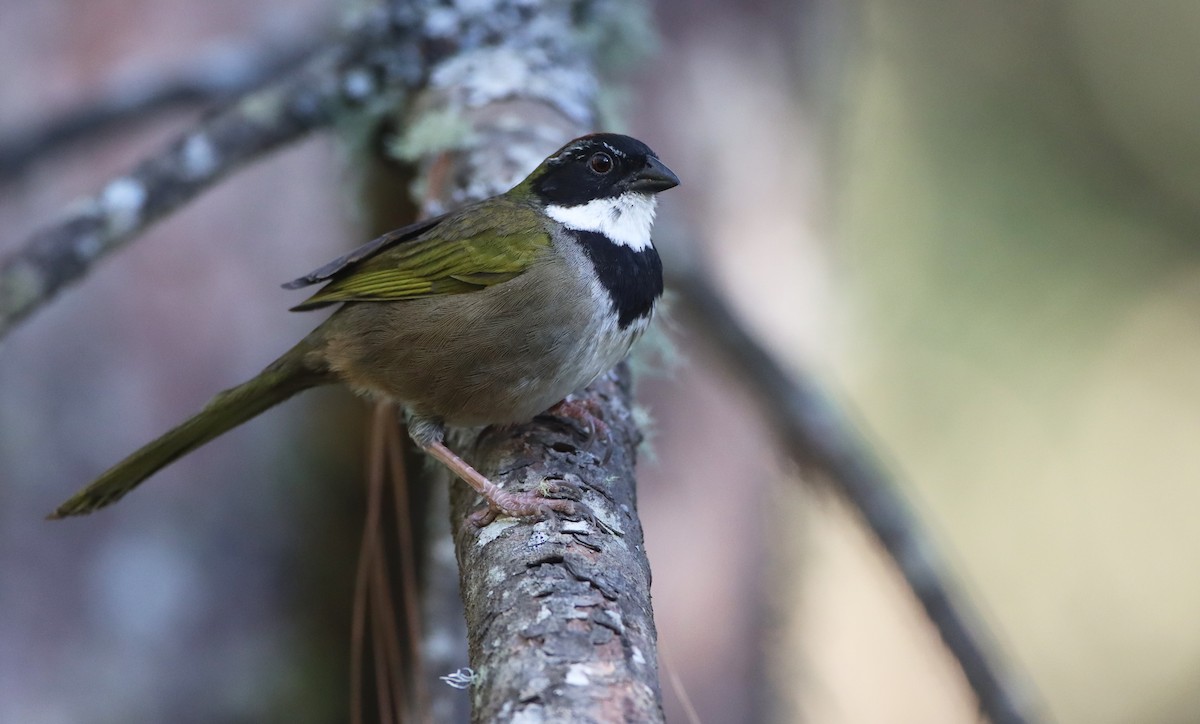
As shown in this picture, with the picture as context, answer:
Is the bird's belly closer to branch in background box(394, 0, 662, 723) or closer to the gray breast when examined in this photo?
the gray breast

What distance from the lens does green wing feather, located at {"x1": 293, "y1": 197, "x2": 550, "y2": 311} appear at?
3.04 meters

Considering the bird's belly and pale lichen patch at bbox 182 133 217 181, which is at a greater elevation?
pale lichen patch at bbox 182 133 217 181

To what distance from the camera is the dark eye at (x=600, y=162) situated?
10.5 feet

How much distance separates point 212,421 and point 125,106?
3.86ft

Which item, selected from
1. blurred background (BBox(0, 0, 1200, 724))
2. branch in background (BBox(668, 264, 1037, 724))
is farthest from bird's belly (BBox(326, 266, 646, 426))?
branch in background (BBox(668, 264, 1037, 724))

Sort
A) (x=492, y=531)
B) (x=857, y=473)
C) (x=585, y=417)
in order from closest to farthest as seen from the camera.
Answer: (x=492, y=531) < (x=585, y=417) < (x=857, y=473)

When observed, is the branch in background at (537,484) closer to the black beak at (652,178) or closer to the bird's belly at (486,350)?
the bird's belly at (486,350)

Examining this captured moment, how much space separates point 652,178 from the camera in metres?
3.26

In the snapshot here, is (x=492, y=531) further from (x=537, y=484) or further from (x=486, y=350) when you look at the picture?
(x=486, y=350)

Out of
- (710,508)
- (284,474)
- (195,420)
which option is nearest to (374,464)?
(195,420)

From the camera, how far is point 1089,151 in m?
9.36

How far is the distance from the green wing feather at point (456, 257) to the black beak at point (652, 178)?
1.13 feet

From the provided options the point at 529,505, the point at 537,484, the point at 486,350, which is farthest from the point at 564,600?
the point at 486,350

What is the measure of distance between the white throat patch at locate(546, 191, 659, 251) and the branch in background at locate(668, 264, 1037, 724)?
507 mm
